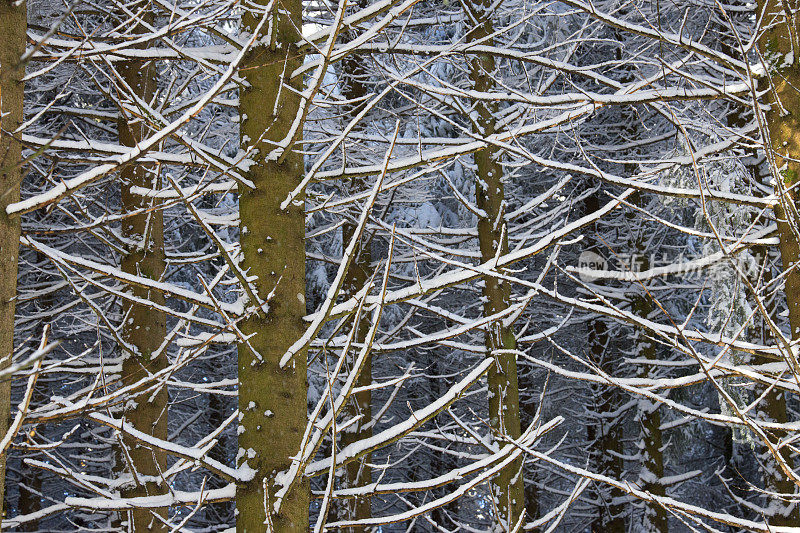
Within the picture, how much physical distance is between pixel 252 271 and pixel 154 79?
4437 mm

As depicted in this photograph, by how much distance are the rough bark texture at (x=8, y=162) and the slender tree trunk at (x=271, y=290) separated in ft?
2.50

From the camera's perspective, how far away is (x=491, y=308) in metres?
5.35

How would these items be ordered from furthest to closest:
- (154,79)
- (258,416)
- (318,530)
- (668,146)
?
(668,146) < (154,79) < (258,416) < (318,530)

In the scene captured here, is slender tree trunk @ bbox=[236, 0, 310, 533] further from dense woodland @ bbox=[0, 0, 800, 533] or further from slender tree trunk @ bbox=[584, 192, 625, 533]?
slender tree trunk @ bbox=[584, 192, 625, 533]

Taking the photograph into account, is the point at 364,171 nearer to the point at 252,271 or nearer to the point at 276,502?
Answer: the point at 252,271

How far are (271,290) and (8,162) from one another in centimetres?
99

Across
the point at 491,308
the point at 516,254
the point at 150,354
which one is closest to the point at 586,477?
the point at 516,254

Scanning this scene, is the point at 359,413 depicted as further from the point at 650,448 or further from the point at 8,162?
the point at 650,448

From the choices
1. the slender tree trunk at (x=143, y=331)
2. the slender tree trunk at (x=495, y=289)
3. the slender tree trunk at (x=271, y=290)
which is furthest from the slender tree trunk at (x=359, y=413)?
the slender tree trunk at (x=271, y=290)

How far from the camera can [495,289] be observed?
17.5 ft

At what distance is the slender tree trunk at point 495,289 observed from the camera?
500cm

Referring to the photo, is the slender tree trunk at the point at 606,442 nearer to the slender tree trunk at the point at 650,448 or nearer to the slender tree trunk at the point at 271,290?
the slender tree trunk at the point at 650,448

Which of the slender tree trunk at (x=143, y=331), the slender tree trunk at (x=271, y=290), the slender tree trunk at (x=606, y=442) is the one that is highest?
the slender tree trunk at (x=271, y=290)

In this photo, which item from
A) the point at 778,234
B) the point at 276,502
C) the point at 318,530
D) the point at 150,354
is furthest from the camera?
the point at 150,354
